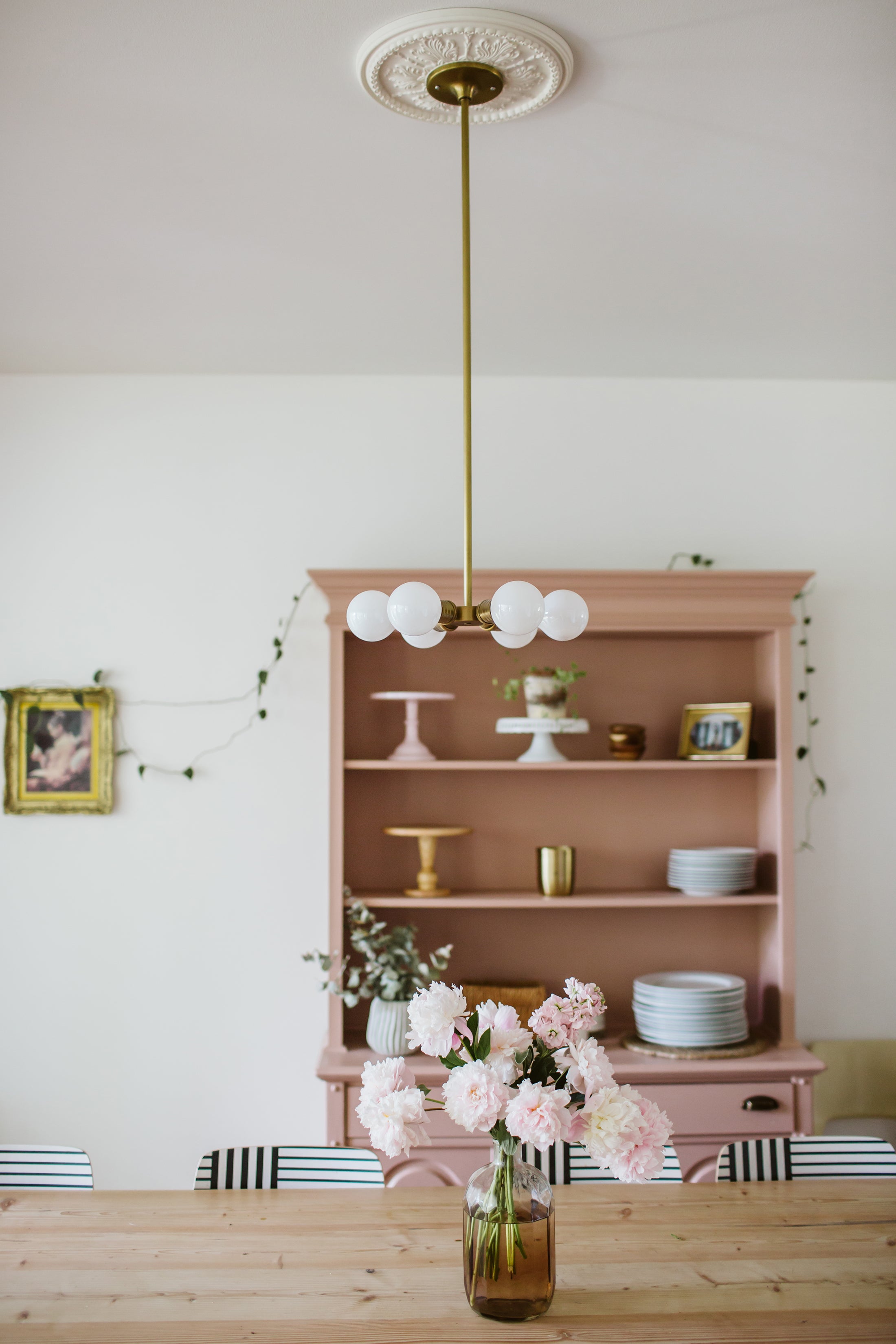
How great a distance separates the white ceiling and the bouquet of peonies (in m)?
1.51

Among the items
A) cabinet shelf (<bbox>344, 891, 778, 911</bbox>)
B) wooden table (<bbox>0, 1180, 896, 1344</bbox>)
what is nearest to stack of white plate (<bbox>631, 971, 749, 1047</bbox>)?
cabinet shelf (<bbox>344, 891, 778, 911</bbox>)

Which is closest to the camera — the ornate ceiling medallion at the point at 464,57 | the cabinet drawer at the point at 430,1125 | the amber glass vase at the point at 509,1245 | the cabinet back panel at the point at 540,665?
the amber glass vase at the point at 509,1245

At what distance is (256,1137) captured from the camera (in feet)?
10.1

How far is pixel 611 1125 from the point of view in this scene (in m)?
1.46

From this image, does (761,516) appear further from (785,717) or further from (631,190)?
(631,190)

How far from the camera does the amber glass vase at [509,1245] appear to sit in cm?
151

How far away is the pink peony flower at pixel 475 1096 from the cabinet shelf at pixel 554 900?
1425 millimetres

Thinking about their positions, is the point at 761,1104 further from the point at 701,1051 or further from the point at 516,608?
the point at 516,608

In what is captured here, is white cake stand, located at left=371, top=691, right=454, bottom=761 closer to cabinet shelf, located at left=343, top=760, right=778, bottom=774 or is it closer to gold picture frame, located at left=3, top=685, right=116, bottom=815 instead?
cabinet shelf, located at left=343, top=760, right=778, bottom=774

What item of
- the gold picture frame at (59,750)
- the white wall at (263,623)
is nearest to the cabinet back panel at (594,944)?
the white wall at (263,623)

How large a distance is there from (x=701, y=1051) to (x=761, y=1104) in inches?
8.1

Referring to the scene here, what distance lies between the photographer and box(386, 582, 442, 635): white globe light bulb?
1.57 m

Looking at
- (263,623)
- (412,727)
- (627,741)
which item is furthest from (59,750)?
(627,741)

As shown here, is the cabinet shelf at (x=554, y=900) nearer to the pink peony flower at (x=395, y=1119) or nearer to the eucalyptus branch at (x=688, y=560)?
the eucalyptus branch at (x=688, y=560)
